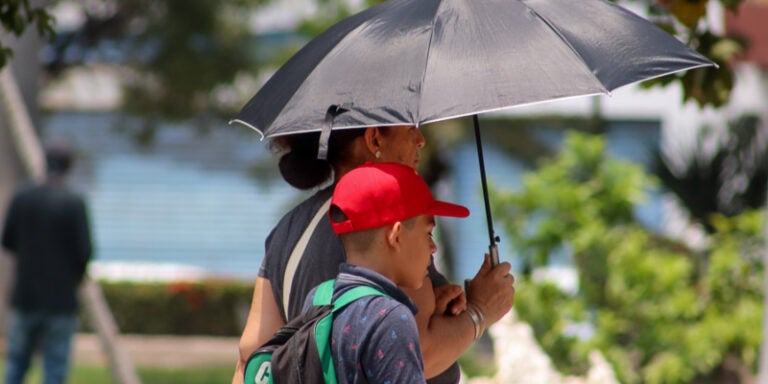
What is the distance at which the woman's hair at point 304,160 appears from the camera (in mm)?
2848

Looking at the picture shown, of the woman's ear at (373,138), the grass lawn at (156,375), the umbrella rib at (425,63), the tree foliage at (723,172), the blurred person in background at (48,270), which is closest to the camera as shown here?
the umbrella rib at (425,63)

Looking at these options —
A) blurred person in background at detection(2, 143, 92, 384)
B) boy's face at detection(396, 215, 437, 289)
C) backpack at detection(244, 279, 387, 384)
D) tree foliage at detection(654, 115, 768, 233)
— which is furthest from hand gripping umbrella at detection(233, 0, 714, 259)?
tree foliage at detection(654, 115, 768, 233)

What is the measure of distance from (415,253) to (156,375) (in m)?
9.06

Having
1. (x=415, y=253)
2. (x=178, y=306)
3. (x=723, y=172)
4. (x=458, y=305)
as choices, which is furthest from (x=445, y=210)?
(x=178, y=306)

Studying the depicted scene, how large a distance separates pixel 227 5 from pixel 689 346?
315 inches

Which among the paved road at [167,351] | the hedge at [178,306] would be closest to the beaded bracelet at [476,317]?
the paved road at [167,351]

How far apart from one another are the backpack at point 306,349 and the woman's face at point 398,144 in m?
0.38

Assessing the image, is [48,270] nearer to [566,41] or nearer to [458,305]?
[458,305]

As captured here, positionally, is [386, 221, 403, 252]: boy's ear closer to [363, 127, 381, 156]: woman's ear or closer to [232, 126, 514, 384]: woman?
[232, 126, 514, 384]: woman

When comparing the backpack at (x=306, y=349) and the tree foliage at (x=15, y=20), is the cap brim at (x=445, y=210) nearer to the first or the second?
the backpack at (x=306, y=349)

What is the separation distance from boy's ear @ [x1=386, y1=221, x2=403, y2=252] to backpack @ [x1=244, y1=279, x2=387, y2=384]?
10 cm

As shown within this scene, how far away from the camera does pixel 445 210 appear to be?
2.53 m

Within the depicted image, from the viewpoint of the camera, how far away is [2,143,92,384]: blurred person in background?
7.19 meters

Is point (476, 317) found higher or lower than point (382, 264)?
lower
